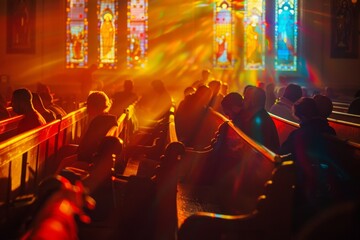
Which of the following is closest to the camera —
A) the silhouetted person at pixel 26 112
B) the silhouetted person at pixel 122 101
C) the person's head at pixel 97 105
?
the silhouetted person at pixel 26 112

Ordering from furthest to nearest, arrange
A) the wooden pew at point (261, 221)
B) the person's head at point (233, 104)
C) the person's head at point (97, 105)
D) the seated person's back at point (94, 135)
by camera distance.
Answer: the person's head at point (97, 105) → the person's head at point (233, 104) → the seated person's back at point (94, 135) → the wooden pew at point (261, 221)

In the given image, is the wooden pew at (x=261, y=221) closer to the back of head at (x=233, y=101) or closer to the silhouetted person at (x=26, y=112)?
the back of head at (x=233, y=101)

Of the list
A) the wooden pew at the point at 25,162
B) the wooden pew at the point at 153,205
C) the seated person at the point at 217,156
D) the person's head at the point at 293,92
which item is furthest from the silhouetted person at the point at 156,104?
the wooden pew at the point at 153,205

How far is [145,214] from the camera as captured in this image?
3.06 metres

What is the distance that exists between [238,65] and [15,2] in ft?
27.0

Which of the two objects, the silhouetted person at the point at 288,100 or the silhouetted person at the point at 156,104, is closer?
the silhouetted person at the point at 288,100

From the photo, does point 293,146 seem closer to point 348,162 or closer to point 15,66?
point 348,162

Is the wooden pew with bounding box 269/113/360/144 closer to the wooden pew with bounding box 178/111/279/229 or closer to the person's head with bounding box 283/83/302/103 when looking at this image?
the person's head with bounding box 283/83/302/103

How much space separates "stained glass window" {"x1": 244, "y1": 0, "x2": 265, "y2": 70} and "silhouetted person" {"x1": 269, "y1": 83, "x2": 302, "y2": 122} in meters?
10.8

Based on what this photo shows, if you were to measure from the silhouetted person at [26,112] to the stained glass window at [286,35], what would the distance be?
13.2 m

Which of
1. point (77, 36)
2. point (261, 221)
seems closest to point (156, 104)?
point (261, 221)

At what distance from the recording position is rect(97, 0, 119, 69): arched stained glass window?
56.1ft

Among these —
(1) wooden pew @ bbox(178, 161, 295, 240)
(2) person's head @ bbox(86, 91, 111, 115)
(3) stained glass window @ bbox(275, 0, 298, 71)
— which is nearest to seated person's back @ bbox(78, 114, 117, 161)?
(2) person's head @ bbox(86, 91, 111, 115)

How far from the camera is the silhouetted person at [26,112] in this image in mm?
4770
